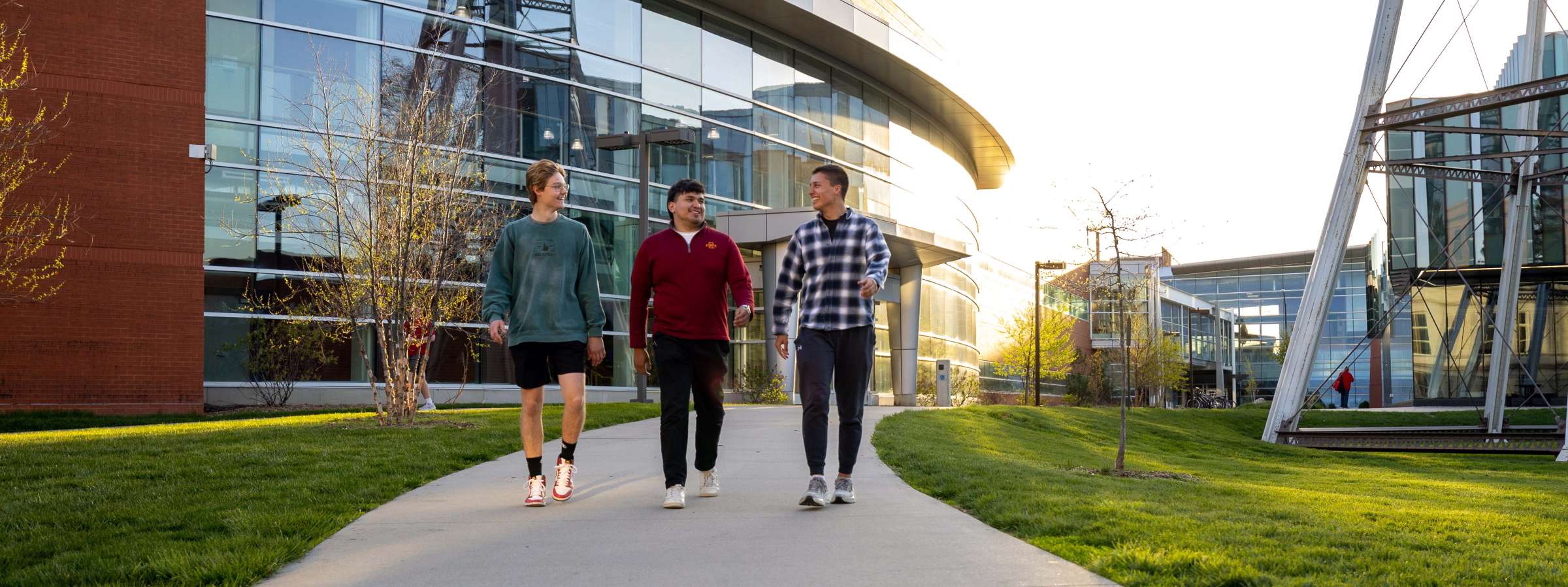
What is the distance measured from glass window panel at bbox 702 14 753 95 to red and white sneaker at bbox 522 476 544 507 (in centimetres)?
2454

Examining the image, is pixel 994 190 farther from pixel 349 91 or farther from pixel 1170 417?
pixel 349 91

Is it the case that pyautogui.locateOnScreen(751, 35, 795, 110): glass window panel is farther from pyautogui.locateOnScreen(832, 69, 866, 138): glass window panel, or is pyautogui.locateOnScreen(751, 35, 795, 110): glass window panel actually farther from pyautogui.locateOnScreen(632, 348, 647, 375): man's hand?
pyautogui.locateOnScreen(632, 348, 647, 375): man's hand

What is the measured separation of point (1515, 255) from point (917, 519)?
22026mm

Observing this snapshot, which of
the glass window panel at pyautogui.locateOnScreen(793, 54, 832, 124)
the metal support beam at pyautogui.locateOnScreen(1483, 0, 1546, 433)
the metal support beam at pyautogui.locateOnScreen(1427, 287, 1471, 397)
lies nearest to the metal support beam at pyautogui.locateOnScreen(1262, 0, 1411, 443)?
the metal support beam at pyautogui.locateOnScreen(1483, 0, 1546, 433)

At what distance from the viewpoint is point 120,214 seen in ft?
Result: 66.5

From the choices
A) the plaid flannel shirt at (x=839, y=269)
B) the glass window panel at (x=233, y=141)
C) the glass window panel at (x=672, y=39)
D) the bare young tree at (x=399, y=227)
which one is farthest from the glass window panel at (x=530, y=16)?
the plaid flannel shirt at (x=839, y=269)

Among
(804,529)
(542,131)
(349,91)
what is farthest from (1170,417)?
(804,529)

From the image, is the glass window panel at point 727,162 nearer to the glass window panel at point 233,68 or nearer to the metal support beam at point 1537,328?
the glass window panel at point 233,68

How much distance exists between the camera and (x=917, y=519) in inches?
238

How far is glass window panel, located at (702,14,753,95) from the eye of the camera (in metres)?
30.6

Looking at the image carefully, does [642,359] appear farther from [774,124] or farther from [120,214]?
[774,124]

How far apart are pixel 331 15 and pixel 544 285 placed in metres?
20.3

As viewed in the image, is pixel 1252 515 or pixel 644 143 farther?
pixel 644 143

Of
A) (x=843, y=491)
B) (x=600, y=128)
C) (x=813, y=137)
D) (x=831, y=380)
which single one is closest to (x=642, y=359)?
(x=831, y=380)
